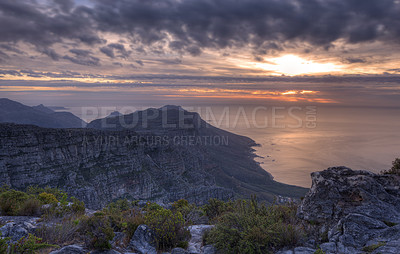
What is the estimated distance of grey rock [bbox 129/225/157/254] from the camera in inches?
291

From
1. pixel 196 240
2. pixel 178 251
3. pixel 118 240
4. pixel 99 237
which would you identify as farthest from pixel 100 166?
pixel 178 251

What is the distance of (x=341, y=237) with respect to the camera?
23.0ft

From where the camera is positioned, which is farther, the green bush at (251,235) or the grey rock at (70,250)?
the green bush at (251,235)

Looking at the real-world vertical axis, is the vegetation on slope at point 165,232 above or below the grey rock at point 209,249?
above

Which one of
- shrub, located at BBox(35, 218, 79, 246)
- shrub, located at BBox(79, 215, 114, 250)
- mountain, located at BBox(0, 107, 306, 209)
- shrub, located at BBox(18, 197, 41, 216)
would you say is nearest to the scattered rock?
shrub, located at BBox(79, 215, 114, 250)

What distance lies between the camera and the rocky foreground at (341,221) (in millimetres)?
6736

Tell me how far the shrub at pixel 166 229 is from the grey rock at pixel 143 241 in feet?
0.62

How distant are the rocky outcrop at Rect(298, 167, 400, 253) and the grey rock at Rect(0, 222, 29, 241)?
9782 mm

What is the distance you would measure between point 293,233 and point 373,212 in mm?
2939

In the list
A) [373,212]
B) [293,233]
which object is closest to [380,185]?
[373,212]

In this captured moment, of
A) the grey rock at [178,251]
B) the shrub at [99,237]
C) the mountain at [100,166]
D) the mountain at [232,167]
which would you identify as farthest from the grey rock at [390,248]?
the mountain at [232,167]

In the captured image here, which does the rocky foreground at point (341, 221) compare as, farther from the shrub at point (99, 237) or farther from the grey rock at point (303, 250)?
the shrub at point (99, 237)

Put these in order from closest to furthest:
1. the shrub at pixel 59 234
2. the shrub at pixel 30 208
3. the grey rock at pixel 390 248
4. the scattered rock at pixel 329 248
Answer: the grey rock at pixel 390 248 → the scattered rock at pixel 329 248 → the shrub at pixel 59 234 → the shrub at pixel 30 208

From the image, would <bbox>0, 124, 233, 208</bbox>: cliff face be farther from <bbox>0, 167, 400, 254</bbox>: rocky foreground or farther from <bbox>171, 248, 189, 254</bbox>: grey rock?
<bbox>171, 248, 189, 254</bbox>: grey rock
